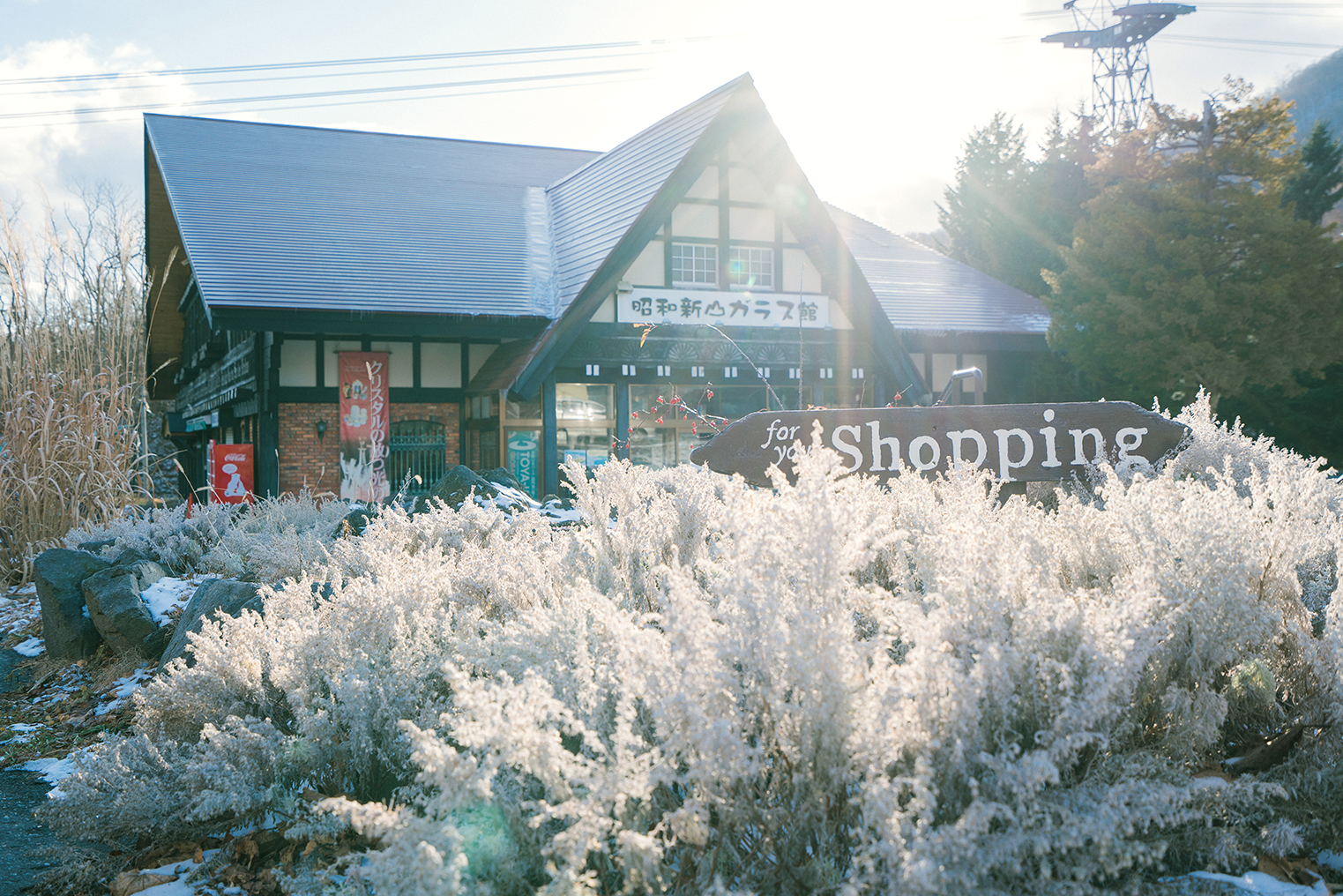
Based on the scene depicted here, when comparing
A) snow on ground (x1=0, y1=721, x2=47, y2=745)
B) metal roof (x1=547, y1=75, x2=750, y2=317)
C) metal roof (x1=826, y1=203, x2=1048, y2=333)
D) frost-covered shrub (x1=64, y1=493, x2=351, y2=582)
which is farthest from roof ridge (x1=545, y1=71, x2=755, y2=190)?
snow on ground (x1=0, y1=721, x2=47, y2=745)

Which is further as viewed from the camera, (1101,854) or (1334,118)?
(1334,118)

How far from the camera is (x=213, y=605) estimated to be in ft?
14.8

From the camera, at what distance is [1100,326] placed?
695 inches

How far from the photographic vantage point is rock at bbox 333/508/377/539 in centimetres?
670

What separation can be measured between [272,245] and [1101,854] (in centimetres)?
1499

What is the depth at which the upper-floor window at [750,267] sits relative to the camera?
595 inches

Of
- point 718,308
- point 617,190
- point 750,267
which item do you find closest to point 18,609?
point 718,308

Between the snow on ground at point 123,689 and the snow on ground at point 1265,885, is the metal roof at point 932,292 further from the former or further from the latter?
the snow on ground at point 1265,885

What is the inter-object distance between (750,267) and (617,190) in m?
2.74

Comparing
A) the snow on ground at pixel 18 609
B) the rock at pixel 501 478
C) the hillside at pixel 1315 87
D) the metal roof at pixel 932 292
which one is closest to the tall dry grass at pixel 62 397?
the snow on ground at pixel 18 609

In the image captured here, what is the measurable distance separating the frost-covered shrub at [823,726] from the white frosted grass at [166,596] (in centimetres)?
279

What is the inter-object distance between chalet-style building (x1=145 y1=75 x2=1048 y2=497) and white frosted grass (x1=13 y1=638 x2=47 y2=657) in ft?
22.7

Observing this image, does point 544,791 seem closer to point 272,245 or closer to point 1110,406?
point 1110,406

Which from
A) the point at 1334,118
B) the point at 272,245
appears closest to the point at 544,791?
the point at 272,245
